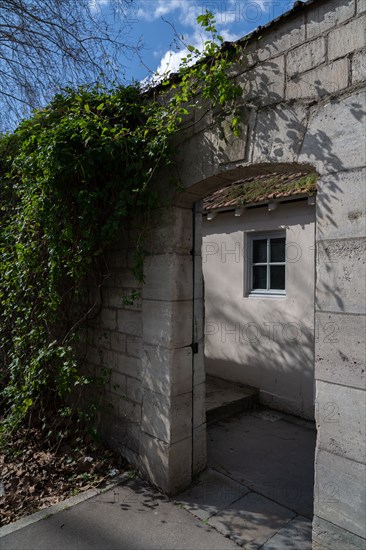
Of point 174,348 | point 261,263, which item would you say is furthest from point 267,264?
point 174,348

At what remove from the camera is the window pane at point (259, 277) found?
5719 mm

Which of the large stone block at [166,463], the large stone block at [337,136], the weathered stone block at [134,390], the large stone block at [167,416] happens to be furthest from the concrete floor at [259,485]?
the large stone block at [337,136]

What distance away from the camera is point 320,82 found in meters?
2.28

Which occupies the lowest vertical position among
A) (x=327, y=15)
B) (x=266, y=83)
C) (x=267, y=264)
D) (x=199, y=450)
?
(x=199, y=450)

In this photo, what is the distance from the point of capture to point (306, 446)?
423cm

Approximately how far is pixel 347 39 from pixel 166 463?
334 centimetres

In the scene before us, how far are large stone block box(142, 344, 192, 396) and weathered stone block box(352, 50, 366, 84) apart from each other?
2324mm

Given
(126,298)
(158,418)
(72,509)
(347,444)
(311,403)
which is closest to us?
(347,444)

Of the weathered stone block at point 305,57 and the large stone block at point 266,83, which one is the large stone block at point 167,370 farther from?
the weathered stone block at point 305,57

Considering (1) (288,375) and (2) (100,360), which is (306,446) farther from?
(2) (100,360)

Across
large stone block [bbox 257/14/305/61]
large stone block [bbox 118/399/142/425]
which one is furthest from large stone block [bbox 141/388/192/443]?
large stone block [bbox 257/14/305/61]

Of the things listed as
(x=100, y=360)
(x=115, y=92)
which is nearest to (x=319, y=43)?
(x=115, y=92)

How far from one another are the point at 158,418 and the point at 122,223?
70.2 inches

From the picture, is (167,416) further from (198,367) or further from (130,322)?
(130,322)
